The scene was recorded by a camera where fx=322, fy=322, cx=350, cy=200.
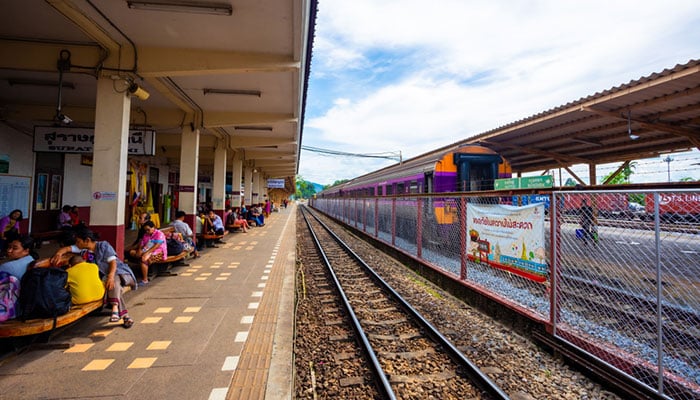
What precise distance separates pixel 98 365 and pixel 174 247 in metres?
3.84

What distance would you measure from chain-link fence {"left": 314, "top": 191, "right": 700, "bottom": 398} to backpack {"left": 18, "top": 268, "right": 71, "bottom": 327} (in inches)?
205

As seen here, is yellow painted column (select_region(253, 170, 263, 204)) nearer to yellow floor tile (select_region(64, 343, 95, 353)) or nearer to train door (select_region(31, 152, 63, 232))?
train door (select_region(31, 152, 63, 232))

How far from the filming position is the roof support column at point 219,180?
1214cm

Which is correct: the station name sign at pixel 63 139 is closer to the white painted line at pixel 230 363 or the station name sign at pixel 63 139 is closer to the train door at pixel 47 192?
the train door at pixel 47 192

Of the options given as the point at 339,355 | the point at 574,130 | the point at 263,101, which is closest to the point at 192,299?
the point at 339,355

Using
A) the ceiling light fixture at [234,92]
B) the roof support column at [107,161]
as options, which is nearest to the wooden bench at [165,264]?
the roof support column at [107,161]

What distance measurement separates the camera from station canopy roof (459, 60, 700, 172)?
6328 millimetres

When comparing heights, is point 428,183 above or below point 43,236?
above

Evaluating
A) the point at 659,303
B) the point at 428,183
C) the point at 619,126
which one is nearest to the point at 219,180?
the point at 428,183

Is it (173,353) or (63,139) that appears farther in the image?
(63,139)

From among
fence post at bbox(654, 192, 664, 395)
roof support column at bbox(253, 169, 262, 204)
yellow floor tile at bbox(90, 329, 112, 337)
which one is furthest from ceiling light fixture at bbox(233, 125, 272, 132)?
roof support column at bbox(253, 169, 262, 204)

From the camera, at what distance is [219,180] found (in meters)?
12.4

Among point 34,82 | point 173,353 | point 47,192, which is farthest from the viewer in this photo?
point 47,192

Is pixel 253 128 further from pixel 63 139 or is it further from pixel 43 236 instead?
pixel 43 236
